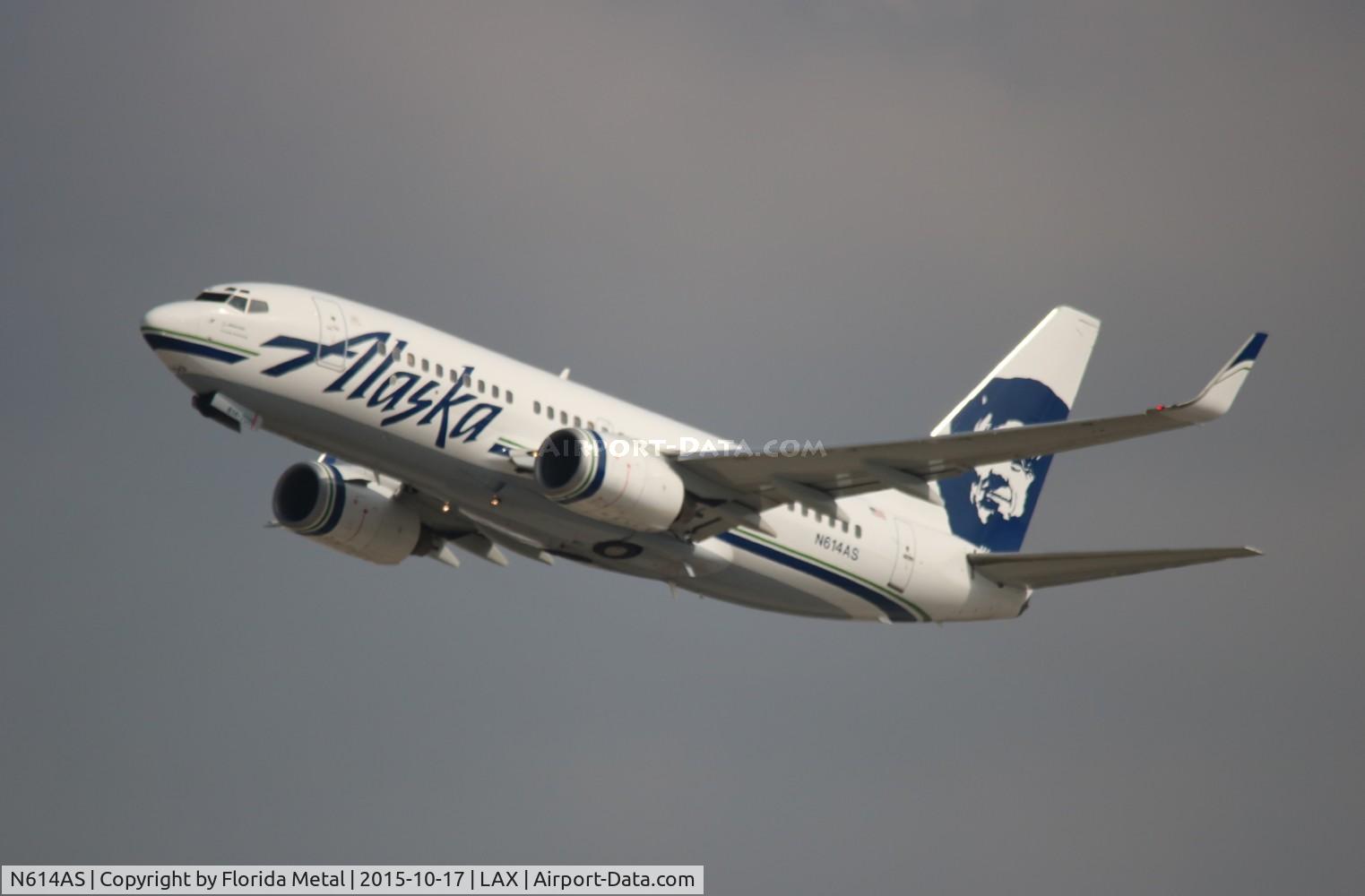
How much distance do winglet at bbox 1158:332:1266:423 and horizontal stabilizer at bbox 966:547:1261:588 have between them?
554cm

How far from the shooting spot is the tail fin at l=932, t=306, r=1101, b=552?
56969 millimetres

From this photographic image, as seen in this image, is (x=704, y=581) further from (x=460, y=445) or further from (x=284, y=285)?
(x=284, y=285)

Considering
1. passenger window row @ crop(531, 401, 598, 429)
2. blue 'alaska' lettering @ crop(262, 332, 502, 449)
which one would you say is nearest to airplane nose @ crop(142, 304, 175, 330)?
blue 'alaska' lettering @ crop(262, 332, 502, 449)

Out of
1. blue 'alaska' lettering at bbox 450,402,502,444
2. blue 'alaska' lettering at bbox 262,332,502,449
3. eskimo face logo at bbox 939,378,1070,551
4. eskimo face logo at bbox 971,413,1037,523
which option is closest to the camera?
blue 'alaska' lettering at bbox 262,332,502,449

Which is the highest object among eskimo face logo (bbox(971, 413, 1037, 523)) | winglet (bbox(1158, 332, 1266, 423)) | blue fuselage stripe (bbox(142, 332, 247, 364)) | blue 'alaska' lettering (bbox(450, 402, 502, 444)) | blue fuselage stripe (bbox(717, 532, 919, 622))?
eskimo face logo (bbox(971, 413, 1037, 523))

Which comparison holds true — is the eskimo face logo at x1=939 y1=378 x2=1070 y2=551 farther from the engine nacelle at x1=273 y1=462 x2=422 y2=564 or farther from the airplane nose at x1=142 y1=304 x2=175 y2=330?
the airplane nose at x1=142 y1=304 x2=175 y2=330

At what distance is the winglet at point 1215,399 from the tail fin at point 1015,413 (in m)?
16.3

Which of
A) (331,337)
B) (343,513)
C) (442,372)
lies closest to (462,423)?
(442,372)

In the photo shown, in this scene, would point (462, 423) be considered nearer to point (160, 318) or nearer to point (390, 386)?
point (390, 386)

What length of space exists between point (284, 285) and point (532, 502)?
799 centimetres

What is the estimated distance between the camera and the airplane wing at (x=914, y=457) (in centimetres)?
3956

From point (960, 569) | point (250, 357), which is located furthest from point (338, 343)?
point (960, 569)

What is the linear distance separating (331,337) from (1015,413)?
2456 cm

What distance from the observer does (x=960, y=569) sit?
53750mm
